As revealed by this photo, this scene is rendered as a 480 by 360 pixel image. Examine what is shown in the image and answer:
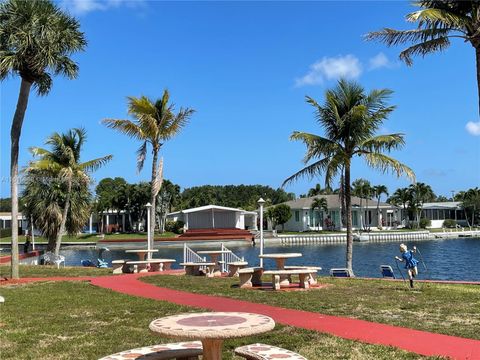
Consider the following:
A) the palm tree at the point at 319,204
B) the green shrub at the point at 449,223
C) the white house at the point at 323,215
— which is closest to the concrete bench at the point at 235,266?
the palm tree at the point at 319,204

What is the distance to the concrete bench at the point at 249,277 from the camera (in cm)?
1448

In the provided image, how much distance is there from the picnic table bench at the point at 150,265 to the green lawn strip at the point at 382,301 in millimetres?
3680

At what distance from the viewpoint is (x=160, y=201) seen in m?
74.6

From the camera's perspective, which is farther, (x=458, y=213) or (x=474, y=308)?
(x=458, y=213)

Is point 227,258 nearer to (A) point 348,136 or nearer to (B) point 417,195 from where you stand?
(A) point 348,136

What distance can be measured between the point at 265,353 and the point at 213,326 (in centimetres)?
97

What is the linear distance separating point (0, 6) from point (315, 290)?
12052 mm

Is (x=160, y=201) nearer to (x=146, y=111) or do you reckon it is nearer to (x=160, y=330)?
(x=146, y=111)

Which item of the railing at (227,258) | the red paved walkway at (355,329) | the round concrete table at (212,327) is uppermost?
the round concrete table at (212,327)

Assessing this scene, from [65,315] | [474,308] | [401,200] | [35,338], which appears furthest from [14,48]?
[401,200]

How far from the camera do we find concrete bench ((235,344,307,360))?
5.72 meters

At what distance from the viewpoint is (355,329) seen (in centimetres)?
841

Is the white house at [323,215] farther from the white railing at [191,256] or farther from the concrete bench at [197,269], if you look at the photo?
the concrete bench at [197,269]

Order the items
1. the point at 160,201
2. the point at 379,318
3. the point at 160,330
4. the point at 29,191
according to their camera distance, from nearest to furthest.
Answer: the point at 160,330, the point at 379,318, the point at 29,191, the point at 160,201
